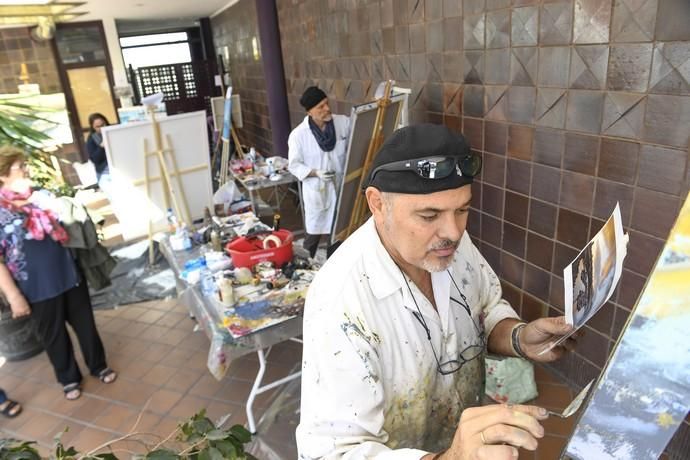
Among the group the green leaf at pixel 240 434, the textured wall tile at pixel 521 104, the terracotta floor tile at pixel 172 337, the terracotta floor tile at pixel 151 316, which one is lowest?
the terracotta floor tile at pixel 172 337

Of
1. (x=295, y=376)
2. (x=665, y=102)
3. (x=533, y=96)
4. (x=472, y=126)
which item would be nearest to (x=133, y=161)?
(x=295, y=376)

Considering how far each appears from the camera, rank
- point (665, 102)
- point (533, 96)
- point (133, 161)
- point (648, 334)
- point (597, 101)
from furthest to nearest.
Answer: point (133, 161) < point (533, 96) < point (597, 101) < point (665, 102) < point (648, 334)

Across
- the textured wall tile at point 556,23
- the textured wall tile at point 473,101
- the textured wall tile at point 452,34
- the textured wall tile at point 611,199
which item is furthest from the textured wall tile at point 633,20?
the textured wall tile at point 452,34

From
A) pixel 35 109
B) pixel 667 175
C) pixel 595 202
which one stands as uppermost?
pixel 35 109

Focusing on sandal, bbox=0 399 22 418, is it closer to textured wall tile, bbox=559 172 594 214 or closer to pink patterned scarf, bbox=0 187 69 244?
pink patterned scarf, bbox=0 187 69 244

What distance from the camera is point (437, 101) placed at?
3.48 m

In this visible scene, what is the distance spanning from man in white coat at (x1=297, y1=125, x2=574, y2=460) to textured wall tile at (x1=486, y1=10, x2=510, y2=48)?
6.13 feet

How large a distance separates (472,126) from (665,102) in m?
Result: 1.30

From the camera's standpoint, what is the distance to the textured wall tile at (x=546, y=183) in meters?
2.62

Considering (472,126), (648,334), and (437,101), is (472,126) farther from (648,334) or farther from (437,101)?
(648,334)

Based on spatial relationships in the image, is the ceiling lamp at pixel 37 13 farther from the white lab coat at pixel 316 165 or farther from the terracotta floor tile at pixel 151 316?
the terracotta floor tile at pixel 151 316

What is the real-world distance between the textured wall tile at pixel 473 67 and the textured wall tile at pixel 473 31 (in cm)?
4

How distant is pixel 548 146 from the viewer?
8.57ft

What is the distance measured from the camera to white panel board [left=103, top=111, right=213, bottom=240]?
14.6 ft
